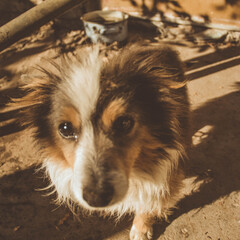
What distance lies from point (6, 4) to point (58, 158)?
5680 mm

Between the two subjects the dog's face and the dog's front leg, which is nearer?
the dog's face

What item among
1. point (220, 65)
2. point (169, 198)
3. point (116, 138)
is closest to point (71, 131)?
point (116, 138)

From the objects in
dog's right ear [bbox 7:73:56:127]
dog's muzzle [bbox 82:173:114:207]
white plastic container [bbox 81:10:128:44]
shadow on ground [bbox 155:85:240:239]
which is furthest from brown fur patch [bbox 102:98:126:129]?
white plastic container [bbox 81:10:128:44]

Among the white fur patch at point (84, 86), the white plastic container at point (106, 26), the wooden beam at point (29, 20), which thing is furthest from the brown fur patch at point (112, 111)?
the white plastic container at point (106, 26)

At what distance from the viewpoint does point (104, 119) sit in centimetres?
179

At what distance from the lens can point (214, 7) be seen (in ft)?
17.1

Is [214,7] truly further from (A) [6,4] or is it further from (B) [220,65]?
(A) [6,4]

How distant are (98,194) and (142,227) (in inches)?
46.5

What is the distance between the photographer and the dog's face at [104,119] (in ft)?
5.65

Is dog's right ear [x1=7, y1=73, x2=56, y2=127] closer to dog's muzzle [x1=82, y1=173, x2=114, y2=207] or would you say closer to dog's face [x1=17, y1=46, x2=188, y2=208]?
dog's face [x1=17, y1=46, x2=188, y2=208]

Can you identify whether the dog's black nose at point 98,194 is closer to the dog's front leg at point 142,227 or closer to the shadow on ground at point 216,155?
the dog's front leg at point 142,227

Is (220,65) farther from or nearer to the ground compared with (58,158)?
nearer to the ground

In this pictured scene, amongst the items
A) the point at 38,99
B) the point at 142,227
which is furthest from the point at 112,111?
the point at 142,227

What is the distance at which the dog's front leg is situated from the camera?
8.36 ft
